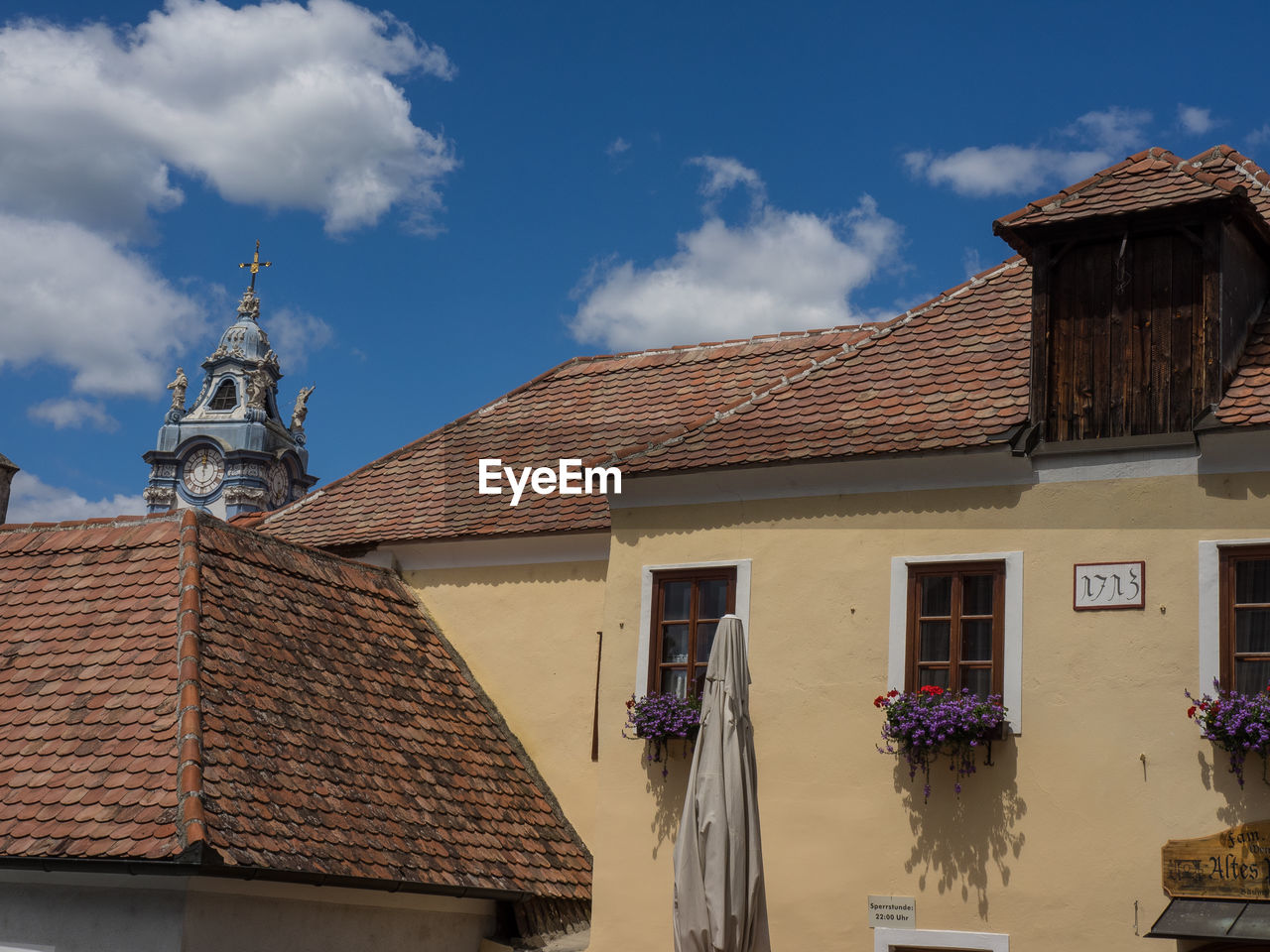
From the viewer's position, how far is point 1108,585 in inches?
515

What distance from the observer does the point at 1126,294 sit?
13.8 metres

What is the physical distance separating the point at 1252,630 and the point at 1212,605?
0.34 m

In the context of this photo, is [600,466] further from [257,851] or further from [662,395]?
[257,851]

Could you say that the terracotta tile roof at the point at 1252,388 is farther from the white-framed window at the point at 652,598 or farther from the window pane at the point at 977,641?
the white-framed window at the point at 652,598

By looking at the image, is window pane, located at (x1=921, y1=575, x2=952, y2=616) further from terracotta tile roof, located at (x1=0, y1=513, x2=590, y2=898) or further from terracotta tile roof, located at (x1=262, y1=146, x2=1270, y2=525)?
terracotta tile roof, located at (x1=0, y1=513, x2=590, y2=898)

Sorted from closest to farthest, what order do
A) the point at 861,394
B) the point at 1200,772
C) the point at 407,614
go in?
the point at 1200,772, the point at 861,394, the point at 407,614

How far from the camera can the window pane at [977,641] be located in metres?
13.4

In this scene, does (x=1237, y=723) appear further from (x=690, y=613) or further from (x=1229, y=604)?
(x=690, y=613)

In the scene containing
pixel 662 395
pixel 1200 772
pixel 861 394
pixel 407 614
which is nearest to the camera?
pixel 1200 772

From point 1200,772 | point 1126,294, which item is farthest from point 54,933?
→ point 1126,294

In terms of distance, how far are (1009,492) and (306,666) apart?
6.71m

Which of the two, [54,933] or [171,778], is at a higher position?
[171,778]

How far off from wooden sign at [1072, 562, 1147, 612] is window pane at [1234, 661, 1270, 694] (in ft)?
2.88
